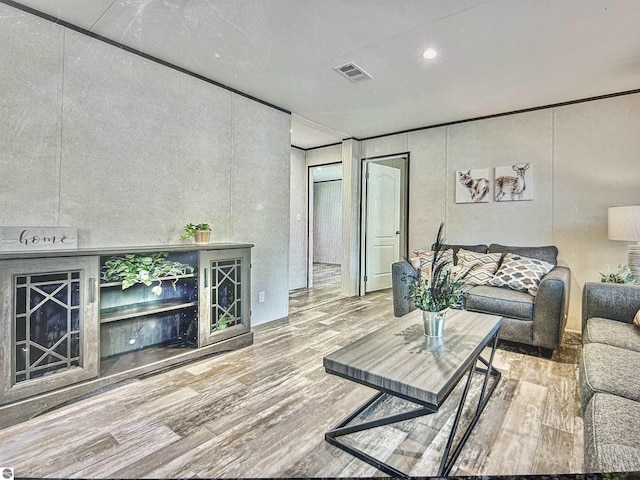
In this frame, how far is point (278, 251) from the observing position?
3.38 m

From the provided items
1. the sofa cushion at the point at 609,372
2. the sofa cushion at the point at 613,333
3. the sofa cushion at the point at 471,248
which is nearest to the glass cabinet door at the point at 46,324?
the sofa cushion at the point at 609,372

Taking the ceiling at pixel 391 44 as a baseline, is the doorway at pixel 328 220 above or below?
below

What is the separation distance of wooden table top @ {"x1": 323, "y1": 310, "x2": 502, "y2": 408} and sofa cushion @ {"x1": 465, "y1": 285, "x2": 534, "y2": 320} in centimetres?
87

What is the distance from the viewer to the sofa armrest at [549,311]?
2.31 meters

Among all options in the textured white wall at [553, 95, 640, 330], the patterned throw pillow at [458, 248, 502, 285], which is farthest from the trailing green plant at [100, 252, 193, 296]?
the textured white wall at [553, 95, 640, 330]

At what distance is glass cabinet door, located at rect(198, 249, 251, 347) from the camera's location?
92.7 inches

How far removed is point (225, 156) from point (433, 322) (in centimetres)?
219

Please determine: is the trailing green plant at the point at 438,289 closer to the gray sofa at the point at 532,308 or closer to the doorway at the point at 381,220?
the gray sofa at the point at 532,308

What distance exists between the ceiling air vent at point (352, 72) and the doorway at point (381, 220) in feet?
5.91

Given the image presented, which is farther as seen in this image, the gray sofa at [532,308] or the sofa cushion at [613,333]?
the gray sofa at [532,308]

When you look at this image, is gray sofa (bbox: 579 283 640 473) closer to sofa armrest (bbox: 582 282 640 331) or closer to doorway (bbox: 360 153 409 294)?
sofa armrest (bbox: 582 282 640 331)

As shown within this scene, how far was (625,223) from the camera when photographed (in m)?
2.45

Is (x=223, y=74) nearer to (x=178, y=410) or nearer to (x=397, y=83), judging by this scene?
(x=397, y=83)

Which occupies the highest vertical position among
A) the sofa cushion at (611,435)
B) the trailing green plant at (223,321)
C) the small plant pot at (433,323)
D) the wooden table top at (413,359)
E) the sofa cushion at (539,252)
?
the sofa cushion at (539,252)
